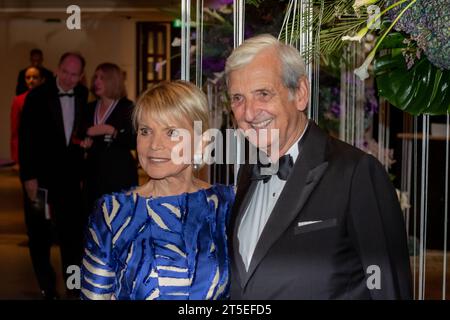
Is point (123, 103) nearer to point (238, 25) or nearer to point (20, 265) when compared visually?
point (20, 265)

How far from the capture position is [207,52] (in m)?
4.36

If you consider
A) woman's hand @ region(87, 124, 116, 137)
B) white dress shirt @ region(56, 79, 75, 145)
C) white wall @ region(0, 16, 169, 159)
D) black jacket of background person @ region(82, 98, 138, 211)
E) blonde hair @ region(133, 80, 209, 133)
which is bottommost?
black jacket of background person @ region(82, 98, 138, 211)

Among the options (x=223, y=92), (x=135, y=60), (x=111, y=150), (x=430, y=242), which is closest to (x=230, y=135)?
(x=223, y=92)

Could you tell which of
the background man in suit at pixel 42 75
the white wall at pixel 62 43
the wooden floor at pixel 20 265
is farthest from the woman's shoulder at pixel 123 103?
the white wall at pixel 62 43

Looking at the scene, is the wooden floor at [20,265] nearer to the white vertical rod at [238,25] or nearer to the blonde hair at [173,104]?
the white vertical rod at [238,25]

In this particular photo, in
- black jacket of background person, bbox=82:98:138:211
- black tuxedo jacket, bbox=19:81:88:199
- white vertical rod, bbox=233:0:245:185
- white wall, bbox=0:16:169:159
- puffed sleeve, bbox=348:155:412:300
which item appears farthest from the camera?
white wall, bbox=0:16:169:159

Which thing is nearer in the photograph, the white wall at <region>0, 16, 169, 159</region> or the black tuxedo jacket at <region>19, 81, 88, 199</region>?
the black tuxedo jacket at <region>19, 81, 88, 199</region>

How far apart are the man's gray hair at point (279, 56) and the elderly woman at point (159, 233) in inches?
4.7

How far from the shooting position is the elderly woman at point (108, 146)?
5008 millimetres

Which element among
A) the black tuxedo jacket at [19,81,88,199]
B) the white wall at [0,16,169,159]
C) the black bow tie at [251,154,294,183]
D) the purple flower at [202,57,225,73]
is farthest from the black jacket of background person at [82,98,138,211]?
the white wall at [0,16,169,159]

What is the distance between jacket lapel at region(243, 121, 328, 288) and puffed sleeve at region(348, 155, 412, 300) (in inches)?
3.9

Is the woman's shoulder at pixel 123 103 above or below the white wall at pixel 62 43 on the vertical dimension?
below

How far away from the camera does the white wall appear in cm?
1551

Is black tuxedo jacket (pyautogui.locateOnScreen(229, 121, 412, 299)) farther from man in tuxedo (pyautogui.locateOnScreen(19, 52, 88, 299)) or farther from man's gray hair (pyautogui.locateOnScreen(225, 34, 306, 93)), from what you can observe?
man in tuxedo (pyautogui.locateOnScreen(19, 52, 88, 299))
